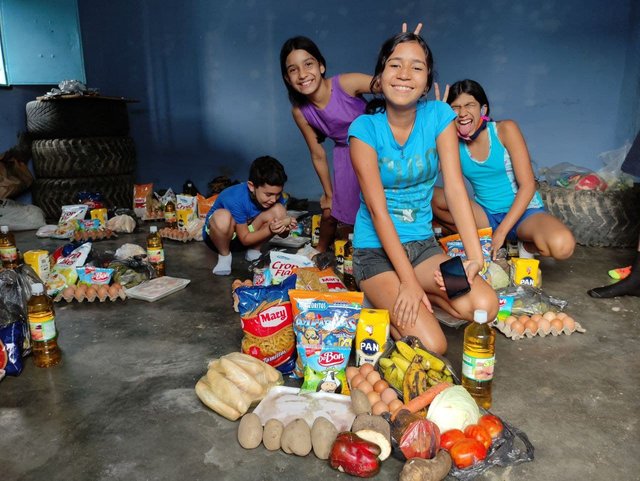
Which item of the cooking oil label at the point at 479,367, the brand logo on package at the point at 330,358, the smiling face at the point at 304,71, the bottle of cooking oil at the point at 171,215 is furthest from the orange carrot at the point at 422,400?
the bottle of cooking oil at the point at 171,215

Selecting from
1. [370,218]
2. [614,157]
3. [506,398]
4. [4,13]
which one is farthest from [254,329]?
[4,13]

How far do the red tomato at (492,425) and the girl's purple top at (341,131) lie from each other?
5.97 ft

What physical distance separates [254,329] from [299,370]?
0.80ft

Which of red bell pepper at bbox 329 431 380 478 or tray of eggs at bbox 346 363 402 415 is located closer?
red bell pepper at bbox 329 431 380 478

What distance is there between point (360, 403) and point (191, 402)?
25.1 inches

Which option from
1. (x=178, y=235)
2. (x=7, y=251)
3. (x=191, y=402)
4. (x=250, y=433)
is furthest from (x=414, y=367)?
(x=178, y=235)

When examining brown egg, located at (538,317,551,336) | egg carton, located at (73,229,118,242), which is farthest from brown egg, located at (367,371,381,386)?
egg carton, located at (73,229,118,242)

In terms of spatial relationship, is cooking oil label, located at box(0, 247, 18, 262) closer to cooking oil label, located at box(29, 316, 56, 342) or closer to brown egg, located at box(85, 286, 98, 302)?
brown egg, located at box(85, 286, 98, 302)

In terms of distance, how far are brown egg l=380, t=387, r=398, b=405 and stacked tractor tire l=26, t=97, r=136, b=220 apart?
177 inches

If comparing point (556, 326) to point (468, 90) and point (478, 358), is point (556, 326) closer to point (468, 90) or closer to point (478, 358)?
point (478, 358)

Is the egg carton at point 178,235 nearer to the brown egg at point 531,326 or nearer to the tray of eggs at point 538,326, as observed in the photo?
the tray of eggs at point 538,326

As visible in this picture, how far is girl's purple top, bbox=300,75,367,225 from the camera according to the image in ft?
9.73

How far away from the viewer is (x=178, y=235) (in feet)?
14.4

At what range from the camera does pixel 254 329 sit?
2.04m
